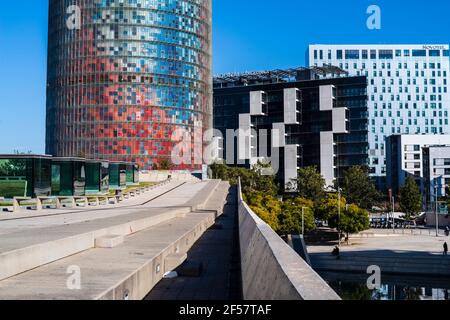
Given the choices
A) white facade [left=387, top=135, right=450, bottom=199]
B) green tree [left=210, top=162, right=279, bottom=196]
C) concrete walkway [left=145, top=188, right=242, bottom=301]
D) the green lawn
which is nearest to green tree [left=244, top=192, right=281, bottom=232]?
the green lawn

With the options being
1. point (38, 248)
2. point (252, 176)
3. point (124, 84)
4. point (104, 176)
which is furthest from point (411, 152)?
point (38, 248)

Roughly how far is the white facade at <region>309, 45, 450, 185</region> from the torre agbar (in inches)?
2129

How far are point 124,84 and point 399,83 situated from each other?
93434mm

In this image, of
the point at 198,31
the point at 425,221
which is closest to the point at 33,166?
the point at 425,221

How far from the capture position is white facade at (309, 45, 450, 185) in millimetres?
183750

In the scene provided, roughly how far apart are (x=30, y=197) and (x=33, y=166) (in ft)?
7.16

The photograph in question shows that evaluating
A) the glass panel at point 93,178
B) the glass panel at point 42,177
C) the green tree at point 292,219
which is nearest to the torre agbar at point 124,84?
the green tree at point 292,219

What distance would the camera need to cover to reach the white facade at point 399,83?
184 meters

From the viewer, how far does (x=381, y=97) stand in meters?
188

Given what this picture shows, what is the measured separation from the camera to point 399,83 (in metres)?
189

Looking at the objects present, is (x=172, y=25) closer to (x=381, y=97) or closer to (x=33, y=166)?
(x=381, y=97)

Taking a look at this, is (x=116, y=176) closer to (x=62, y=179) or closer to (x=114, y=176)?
(x=114, y=176)

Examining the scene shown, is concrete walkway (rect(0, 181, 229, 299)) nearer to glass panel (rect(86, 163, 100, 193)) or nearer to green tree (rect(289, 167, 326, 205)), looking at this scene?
glass panel (rect(86, 163, 100, 193))
